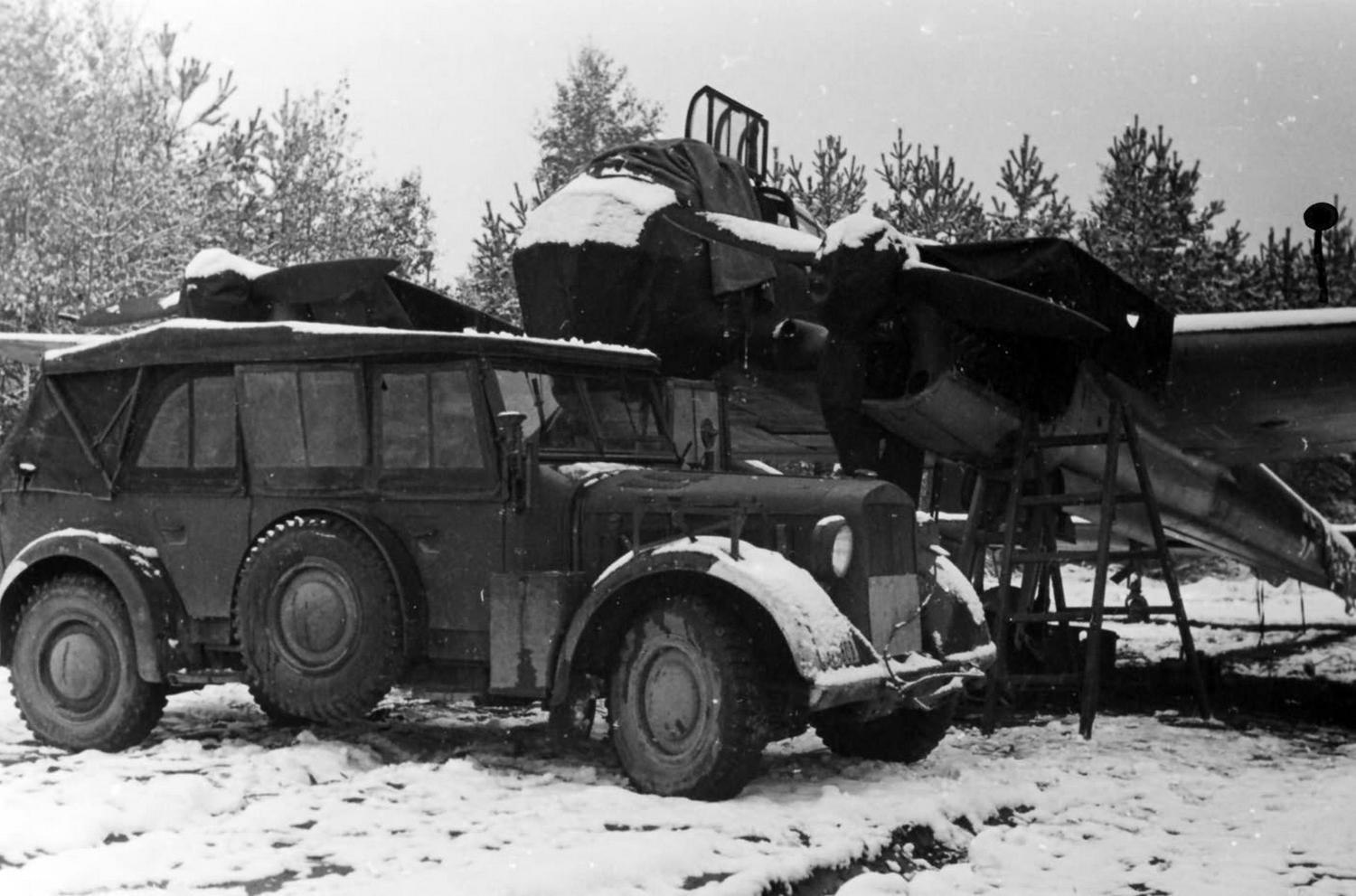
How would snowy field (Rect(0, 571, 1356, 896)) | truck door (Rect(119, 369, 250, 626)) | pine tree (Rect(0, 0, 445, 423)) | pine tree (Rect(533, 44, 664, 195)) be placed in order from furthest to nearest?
pine tree (Rect(533, 44, 664, 195)) < pine tree (Rect(0, 0, 445, 423)) < truck door (Rect(119, 369, 250, 626)) < snowy field (Rect(0, 571, 1356, 896))

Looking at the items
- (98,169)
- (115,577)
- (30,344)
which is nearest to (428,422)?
(115,577)

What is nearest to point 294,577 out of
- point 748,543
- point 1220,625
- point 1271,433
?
point 748,543

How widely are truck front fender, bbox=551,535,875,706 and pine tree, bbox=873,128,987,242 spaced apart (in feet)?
83.3

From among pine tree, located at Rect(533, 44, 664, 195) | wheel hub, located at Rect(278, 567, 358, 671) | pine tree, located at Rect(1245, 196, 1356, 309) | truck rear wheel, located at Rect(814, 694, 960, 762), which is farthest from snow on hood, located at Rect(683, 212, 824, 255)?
pine tree, located at Rect(533, 44, 664, 195)

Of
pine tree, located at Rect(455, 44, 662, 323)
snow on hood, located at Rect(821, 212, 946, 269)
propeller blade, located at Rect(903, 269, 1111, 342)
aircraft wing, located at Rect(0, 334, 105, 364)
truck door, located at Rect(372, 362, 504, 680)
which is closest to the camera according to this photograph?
truck door, located at Rect(372, 362, 504, 680)

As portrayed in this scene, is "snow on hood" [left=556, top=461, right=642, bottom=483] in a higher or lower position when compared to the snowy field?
higher

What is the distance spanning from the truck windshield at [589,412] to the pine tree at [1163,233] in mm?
22578

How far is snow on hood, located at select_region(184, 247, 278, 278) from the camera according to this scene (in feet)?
29.6

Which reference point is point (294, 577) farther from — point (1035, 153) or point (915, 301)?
point (1035, 153)

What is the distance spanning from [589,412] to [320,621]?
1.76 m

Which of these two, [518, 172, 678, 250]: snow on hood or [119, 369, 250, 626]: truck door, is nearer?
[119, 369, 250, 626]: truck door

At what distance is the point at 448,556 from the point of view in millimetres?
7301

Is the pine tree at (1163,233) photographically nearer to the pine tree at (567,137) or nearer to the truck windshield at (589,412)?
the pine tree at (567,137)

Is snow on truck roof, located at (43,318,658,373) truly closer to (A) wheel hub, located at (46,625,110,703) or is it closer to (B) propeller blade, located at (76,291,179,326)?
(B) propeller blade, located at (76,291,179,326)
